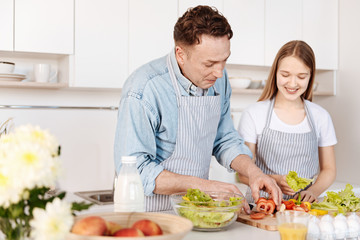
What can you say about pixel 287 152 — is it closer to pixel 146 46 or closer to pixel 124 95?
pixel 124 95

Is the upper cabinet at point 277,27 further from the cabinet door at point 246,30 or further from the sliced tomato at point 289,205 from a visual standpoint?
the sliced tomato at point 289,205

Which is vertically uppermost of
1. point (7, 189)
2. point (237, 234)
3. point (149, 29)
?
point (149, 29)

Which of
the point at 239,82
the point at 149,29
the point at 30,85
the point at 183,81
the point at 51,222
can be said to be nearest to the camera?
the point at 51,222

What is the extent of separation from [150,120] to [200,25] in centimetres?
40

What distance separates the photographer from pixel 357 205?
1.78 m

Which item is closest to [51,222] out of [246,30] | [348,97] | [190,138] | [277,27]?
[190,138]

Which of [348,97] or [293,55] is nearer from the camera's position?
[293,55]

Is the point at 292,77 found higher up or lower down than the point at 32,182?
higher up

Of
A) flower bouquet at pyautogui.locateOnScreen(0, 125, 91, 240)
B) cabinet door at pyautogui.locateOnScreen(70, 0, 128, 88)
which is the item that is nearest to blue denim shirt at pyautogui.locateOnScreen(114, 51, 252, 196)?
flower bouquet at pyautogui.locateOnScreen(0, 125, 91, 240)

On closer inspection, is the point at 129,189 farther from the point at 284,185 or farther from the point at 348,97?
the point at 348,97

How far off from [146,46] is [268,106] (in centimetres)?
113

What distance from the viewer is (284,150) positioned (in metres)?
2.35

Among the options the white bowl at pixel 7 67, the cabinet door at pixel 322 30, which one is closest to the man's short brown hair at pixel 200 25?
the white bowl at pixel 7 67

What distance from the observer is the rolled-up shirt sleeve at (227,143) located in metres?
2.02
